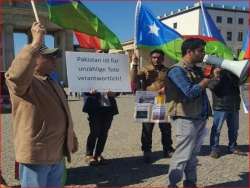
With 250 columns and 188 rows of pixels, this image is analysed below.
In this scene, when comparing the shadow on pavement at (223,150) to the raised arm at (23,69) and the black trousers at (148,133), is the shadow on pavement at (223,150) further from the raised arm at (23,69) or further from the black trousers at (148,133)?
the raised arm at (23,69)

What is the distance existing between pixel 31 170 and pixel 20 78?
0.85 metres

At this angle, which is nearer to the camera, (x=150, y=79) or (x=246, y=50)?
(x=150, y=79)

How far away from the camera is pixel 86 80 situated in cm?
589

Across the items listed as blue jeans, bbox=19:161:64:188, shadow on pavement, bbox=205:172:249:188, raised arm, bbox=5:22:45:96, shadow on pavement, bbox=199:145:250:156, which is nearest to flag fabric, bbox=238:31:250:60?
shadow on pavement, bbox=199:145:250:156

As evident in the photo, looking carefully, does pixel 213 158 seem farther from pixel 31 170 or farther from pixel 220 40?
pixel 31 170

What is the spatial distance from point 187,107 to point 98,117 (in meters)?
2.18

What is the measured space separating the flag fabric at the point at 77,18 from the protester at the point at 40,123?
2.28 metres

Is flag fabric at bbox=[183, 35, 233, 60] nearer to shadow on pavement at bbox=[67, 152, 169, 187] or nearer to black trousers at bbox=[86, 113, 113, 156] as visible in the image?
black trousers at bbox=[86, 113, 113, 156]

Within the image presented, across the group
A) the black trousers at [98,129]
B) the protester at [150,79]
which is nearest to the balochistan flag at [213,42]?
the protester at [150,79]

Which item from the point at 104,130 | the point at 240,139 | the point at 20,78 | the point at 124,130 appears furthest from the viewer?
the point at 124,130

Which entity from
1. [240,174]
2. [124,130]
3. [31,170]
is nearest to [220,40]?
[240,174]

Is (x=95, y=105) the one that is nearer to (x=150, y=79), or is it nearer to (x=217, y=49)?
(x=150, y=79)

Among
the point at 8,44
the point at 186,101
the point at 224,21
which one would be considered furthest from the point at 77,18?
the point at 224,21

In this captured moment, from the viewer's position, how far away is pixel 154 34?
7.05 metres
